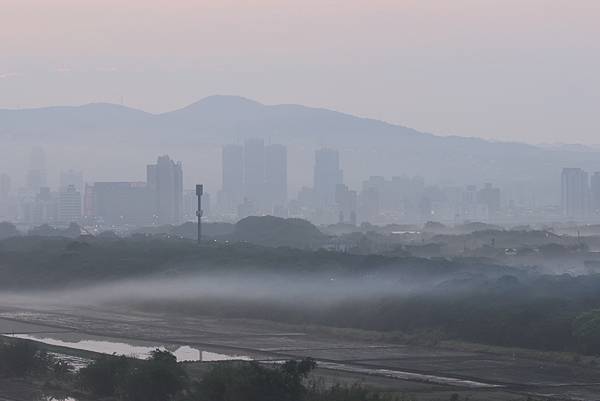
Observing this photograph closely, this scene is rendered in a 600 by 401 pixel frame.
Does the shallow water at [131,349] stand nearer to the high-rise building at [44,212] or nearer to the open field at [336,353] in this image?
the open field at [336,353]

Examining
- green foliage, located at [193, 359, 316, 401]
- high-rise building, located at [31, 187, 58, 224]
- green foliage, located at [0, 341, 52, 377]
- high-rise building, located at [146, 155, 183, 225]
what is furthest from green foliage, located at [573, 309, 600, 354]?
high-rise building, located at [31, 187, 58, 224]

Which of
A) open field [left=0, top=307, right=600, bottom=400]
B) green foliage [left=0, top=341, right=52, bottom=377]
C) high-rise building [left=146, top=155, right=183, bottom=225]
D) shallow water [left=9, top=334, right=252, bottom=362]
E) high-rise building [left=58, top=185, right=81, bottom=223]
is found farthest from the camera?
high-rise building [left=58, top=185, right=81, bottom=223]

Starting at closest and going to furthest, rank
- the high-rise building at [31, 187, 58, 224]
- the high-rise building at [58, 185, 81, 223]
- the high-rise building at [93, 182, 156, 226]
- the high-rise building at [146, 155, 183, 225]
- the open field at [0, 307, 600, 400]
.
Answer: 1. the open field at [0, 307, 600, 400]
2. the high-rise building at [146, 155, 183, 225]
3. the high-rise building at [93, 182, 156, 226]
4. the high-rise building at [58, 185, 81, 223]
5. the high-rise building at [31, 187, 58, 224]

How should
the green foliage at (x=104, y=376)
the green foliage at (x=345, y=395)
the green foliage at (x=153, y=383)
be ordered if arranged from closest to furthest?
the green foliage at (x=345, y=395) → the green foliage at (x=153, y=383) → the green foliage at (x=104, y=376)

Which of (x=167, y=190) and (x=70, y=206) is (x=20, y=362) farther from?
(x=70, y=206)

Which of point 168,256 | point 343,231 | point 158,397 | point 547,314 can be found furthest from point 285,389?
point 343,231

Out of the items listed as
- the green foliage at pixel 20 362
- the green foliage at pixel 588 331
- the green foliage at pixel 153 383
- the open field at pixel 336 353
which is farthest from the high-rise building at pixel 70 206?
the green foliage at pixel 153 383

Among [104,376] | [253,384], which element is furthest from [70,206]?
[253,384]

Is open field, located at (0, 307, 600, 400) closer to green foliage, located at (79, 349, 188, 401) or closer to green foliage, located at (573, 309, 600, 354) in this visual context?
green foliage, located at (573, 309, 600, 354)

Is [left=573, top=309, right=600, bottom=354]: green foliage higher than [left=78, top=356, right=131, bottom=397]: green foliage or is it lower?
higher
